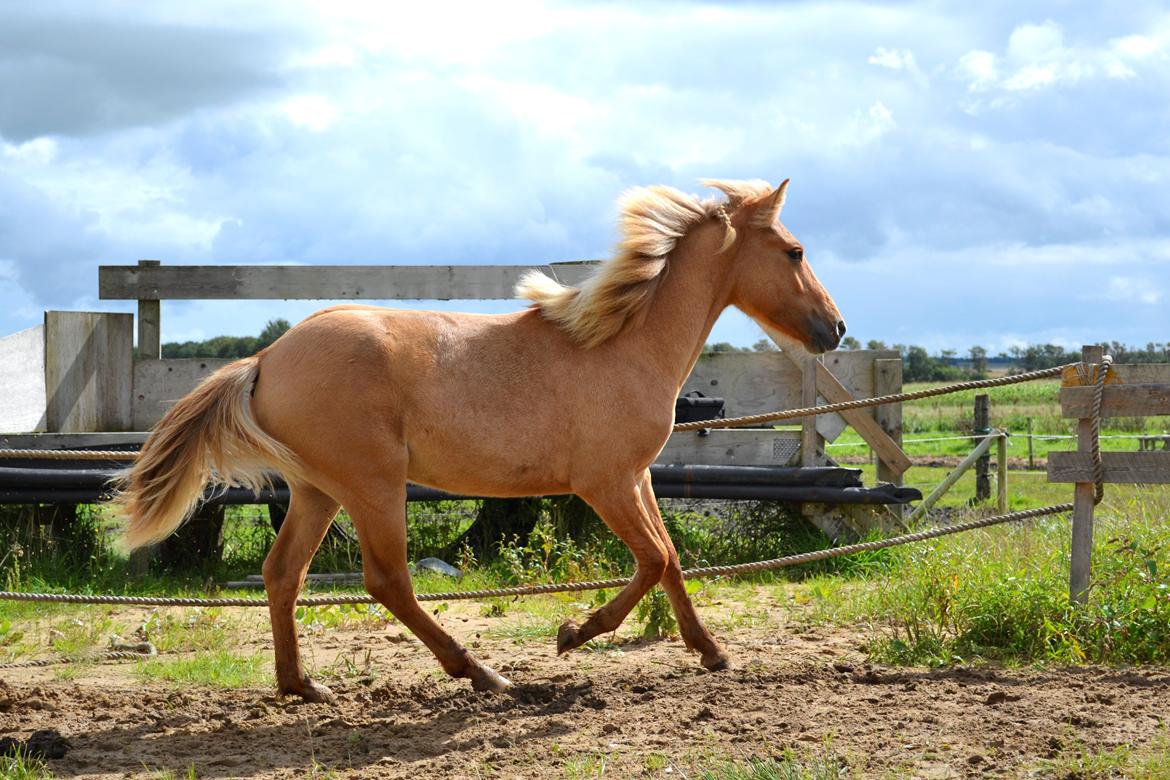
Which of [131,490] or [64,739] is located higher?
[131,490]

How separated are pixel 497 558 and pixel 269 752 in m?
4.65

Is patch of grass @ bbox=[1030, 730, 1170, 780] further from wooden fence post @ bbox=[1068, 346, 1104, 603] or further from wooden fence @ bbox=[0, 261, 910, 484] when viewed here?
wooden fence @ bbox=[0, 261, 910, 484]

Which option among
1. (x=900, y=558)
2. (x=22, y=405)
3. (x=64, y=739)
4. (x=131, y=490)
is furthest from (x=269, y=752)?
(x=22, y=405)

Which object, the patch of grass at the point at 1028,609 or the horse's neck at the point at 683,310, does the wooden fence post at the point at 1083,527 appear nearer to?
the patch of grass at the point at 1028,609

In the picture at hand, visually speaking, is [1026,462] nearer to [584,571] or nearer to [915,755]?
[584,571]

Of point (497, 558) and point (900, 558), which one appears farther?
point (497, 558)

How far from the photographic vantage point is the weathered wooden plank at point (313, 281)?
9367 mm

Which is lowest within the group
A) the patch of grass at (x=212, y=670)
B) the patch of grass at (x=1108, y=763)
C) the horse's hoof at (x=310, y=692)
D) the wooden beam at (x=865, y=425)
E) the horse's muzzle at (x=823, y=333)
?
the patch of grass at (x=212, y=670)

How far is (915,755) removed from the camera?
408 centimetres

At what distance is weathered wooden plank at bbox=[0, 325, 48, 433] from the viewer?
31.6ft

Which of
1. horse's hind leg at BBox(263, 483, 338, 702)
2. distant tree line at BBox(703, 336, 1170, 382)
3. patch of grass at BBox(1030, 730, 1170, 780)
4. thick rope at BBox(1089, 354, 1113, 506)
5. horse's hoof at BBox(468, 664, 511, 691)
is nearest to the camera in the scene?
patch of grass at BBox(1030, 730, 1170, 780)

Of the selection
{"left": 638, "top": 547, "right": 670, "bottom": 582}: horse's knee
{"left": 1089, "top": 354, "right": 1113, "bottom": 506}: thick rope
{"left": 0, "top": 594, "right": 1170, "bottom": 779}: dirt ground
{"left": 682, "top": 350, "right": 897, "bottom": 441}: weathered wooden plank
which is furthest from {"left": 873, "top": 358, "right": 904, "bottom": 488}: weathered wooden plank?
{"left": 638, "top": 547, "right": 670, "bottom": 582}: horse's knee

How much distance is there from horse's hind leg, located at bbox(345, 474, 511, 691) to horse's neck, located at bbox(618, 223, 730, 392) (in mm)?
1397

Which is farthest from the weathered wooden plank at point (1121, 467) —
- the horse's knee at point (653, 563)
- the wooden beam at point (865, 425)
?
the wooden beam at point (865, 425)
